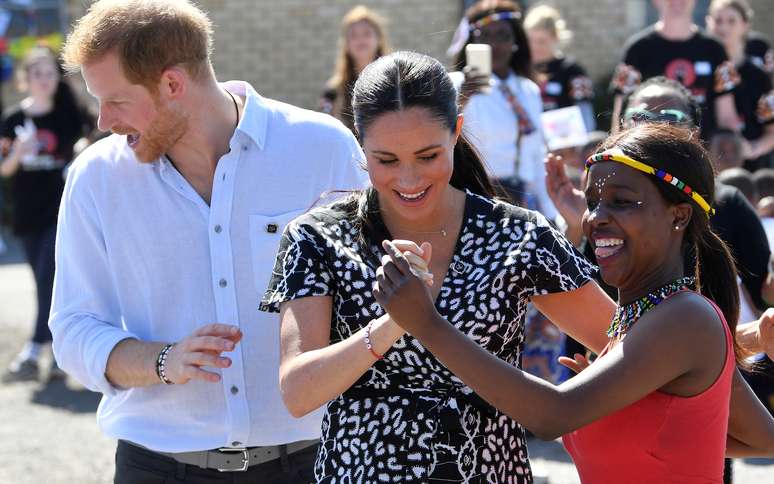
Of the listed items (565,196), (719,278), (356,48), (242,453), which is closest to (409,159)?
(719,278)

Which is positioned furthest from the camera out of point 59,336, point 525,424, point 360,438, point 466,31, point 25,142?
point 25,142

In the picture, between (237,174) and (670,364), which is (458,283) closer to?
(670,364)

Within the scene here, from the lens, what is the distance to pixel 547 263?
2.66 m

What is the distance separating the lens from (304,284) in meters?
2.65

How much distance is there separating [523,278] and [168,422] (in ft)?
3.99

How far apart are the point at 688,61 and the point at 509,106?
172 centimetres

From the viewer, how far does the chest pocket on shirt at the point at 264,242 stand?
10.9ft

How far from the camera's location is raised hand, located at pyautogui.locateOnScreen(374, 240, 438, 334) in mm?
2359

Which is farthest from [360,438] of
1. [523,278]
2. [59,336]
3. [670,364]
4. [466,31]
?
[466,31]

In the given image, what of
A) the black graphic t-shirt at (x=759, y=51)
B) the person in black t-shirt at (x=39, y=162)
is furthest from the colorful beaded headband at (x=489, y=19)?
the person in black t-shirt at (x=39, y=162)

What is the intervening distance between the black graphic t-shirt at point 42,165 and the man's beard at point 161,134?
5760 millimetres

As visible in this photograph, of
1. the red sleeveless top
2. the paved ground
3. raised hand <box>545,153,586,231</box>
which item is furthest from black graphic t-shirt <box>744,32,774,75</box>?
the red sleeveless top

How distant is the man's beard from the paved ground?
318 cm

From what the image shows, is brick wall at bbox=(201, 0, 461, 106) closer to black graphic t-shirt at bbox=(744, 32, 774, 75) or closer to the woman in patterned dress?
black graphic t-shirt at bbox=(744, 32, 774, 75)
